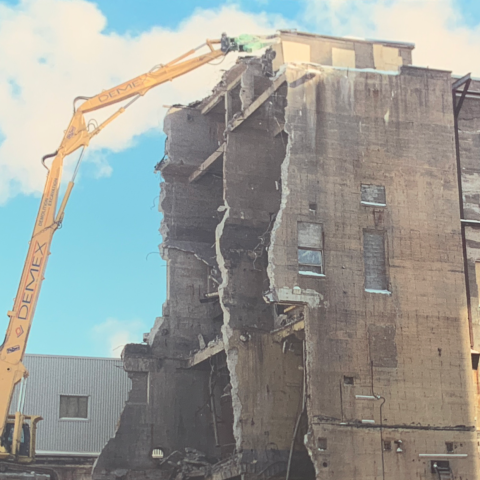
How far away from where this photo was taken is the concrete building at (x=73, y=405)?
3703 centimetres

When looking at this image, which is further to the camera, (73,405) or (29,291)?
(73,405)

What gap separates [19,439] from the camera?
30016 mm

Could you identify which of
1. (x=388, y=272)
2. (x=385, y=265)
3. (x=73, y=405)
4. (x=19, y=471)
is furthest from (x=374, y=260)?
(x=73, y=405)

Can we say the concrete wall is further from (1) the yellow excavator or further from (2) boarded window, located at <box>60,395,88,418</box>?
(2) boarded window, located at <box>60,395,88,418</box>

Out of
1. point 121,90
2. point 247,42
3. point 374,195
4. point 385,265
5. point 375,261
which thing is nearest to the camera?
point 385,265

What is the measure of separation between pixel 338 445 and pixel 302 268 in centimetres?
486

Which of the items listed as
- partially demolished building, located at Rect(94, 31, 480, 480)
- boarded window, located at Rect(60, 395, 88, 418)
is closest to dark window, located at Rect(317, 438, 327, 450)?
partially demolished building, located at Rect(94, 31, 480, 480)

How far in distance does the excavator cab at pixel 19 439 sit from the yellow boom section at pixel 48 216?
1.49 feet

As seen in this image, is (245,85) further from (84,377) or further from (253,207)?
(84,377)

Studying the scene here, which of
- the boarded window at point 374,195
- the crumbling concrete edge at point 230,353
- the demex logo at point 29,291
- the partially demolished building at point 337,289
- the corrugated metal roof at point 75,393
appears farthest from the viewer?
the corrugated metal roof at point 75,393

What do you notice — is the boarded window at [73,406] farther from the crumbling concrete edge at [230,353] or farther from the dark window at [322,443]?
the dark window at [322,443]

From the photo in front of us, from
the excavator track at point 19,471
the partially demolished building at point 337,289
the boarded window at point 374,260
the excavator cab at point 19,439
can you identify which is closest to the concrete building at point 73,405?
the excavator track at point 19,471

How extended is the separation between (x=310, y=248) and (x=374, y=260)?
191cm

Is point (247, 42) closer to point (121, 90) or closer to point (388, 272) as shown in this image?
point (121, 90)
